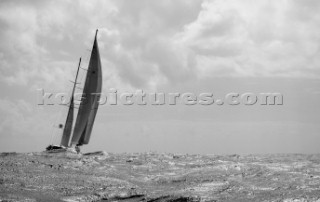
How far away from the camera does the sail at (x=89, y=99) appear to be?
168ft

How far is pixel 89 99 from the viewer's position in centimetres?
5109

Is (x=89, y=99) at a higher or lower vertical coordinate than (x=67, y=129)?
higher

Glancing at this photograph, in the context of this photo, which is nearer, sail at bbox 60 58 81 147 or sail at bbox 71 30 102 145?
sail at bbox 60 58 81 147

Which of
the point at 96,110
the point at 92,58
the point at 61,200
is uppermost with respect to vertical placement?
the point at 92,58

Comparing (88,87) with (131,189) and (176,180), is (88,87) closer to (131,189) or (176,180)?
(176,180)

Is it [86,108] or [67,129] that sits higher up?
[86,108]

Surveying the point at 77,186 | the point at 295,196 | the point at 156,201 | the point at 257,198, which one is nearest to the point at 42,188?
the point at 77,186

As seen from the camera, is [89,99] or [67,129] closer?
[67,129]

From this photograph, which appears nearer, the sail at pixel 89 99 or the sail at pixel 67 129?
the sail at pixel 67 129

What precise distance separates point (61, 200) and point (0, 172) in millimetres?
A: 10291

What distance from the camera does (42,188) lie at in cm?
1944

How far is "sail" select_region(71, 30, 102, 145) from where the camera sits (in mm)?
51062

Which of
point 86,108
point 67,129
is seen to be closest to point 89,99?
point 86,108

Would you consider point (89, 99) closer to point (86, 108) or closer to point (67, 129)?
point (86, 108)
